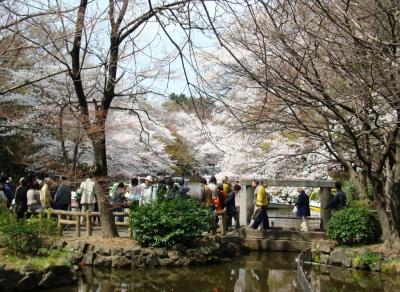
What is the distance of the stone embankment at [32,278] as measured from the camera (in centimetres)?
950

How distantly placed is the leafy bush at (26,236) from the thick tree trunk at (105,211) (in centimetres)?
225

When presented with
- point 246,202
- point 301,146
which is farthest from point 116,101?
point 246,202

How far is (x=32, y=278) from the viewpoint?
32.1 ft

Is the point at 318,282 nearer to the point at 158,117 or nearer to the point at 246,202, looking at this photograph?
the point at 246,202

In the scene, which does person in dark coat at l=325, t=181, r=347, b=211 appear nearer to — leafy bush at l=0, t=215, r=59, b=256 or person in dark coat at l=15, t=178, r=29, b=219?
leafy bush at l=0, t=215, r=59, b=256

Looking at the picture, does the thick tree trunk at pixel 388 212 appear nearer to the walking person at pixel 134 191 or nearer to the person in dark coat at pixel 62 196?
the walking person at pixel 134 191

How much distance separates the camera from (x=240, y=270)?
1274 cm

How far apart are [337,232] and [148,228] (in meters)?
4.51

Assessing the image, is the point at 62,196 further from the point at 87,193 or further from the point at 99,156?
the point at 99,156

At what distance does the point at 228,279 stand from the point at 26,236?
13.7 ft

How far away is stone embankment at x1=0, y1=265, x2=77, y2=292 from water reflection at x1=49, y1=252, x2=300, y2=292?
0.24 m

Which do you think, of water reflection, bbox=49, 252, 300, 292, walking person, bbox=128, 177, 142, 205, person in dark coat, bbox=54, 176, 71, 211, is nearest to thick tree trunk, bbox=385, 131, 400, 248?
water reflection, bbox=49, 252, 300, 292

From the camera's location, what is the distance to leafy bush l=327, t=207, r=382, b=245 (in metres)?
13.1

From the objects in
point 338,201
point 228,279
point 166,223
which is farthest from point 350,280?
point 166,223
